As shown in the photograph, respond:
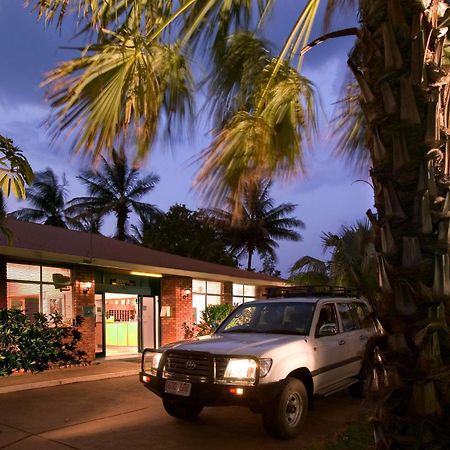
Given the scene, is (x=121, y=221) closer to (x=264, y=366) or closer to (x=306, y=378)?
(x=306, y=378)

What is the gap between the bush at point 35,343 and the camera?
13.0m

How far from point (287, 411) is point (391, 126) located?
4.20 metres

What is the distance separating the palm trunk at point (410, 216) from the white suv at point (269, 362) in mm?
1927

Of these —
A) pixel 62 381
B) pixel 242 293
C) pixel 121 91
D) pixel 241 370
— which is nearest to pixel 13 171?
pixel 121 91

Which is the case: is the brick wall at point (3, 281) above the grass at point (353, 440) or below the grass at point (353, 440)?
above

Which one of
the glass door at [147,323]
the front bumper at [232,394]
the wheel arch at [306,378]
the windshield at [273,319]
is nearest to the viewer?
the front bumper at [232,394]

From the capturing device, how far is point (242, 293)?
25.0 meters

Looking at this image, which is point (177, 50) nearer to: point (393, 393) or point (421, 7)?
point (421, 7)

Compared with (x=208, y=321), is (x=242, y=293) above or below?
above

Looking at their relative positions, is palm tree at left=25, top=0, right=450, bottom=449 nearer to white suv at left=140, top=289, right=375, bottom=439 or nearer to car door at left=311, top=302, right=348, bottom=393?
white suv at left=140, top=289, right=375, bottom=439

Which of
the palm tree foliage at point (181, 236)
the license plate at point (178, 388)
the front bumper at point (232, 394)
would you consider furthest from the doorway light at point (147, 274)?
the palm tree foliage at point (181, 236)

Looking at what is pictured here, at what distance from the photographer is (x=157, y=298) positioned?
2009cm

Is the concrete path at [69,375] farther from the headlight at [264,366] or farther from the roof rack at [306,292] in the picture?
the headlight at [264,366]

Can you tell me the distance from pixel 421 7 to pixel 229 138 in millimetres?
2262
